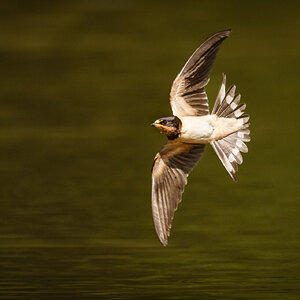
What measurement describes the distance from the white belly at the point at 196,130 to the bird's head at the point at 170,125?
0.09 ft

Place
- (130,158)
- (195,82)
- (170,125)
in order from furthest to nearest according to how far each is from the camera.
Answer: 1. (130,158)
2. (195,82)
3. (170,125)

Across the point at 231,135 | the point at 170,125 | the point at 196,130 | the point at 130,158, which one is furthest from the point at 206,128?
the point at 130,158

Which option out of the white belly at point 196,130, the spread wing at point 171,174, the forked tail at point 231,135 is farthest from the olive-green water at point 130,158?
the white belly at point 196,130

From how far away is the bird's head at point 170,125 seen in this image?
4.96 metres

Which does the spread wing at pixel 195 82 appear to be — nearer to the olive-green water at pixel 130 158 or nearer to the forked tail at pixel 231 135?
the forked tail at pixel 231 135

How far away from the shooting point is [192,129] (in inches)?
198

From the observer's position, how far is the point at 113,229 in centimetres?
677

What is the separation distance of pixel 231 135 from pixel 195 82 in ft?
1.17

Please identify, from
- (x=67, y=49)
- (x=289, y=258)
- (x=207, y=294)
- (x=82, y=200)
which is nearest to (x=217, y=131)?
(x=207, y=294)

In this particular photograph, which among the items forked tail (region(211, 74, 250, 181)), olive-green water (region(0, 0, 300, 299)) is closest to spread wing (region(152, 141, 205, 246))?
forked tail (region(211, 74, 250, 181))

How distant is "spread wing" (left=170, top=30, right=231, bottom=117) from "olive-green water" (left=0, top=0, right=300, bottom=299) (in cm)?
87

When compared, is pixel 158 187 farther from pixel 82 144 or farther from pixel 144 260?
pixel 82 144

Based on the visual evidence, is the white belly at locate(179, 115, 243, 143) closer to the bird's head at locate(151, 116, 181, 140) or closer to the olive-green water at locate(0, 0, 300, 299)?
the bird's head at locate(151, 116, 181, 140)

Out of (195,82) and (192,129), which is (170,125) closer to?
(192,129)
